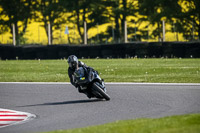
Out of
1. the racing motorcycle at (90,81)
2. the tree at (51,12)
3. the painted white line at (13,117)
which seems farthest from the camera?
the tree at (51,12)

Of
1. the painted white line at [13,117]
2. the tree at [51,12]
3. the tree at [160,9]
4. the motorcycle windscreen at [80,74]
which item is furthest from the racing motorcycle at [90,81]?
the tree at [51,12]

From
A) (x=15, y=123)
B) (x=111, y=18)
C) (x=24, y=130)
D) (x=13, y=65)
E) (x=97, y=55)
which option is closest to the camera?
(x=24, y=130)

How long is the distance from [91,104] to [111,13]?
40.2 meters

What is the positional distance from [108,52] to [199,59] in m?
5.62

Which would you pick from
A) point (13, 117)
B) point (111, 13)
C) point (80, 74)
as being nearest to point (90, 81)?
point (80, 74)

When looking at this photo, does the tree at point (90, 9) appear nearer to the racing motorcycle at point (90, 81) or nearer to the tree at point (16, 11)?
the tree at point (16, 11)

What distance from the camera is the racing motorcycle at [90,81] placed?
12.4m

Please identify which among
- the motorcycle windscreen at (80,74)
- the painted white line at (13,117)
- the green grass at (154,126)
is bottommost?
the painted white line at (13,117)

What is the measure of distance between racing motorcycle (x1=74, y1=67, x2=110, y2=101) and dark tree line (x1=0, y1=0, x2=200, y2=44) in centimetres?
2621

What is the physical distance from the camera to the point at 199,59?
25.5 meters

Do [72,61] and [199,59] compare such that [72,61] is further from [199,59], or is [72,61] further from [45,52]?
[45,52]

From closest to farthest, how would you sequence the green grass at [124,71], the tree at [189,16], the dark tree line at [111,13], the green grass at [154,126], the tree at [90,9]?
the green grass at [154,126] → the green grass at [124,71] → the tree at [189,16] → the dark tree line at [111,13] → the tree at [90,9]

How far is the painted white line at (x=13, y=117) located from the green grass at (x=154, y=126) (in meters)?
2.18

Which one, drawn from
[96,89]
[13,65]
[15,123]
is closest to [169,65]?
[13,65]
